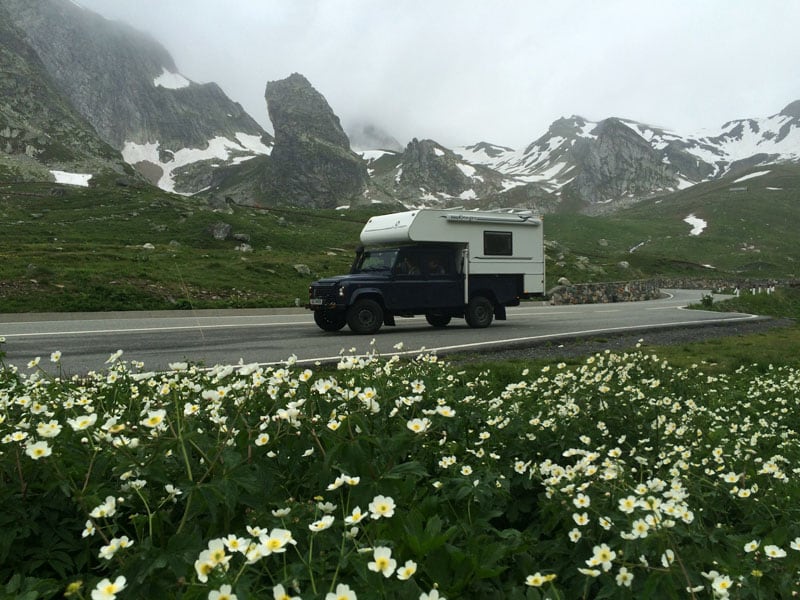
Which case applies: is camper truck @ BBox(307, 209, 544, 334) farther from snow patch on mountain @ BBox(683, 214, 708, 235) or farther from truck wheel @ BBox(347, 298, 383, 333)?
snow patch on mountain @ BBox(683, 214, 708, 235)

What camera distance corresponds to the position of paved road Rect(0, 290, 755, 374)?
1057 centimetres

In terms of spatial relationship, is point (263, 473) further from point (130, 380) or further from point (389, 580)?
point (130, 380)

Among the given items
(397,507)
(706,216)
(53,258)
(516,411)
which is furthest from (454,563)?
(706,216)

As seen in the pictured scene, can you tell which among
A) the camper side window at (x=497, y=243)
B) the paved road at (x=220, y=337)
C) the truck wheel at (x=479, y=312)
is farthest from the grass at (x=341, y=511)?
the camper side window at (x=497, y=243)

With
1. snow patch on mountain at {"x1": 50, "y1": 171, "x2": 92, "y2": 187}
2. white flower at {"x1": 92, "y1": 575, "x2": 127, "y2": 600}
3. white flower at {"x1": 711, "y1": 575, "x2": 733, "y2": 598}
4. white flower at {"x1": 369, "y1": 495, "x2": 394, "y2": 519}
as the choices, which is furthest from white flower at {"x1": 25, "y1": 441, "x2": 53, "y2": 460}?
snow patch on mountain at {"x1": 50, "y1": 171, "x2": 92, "y2": 187}

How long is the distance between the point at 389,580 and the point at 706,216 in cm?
14708

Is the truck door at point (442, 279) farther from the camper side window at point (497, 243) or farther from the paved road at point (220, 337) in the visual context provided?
the camper side window at point (497, 243)

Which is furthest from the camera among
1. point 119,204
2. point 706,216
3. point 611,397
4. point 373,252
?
point 706,216

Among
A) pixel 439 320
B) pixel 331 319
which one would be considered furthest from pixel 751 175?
pixel 331 319

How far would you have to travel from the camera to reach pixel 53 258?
2758 centimetres

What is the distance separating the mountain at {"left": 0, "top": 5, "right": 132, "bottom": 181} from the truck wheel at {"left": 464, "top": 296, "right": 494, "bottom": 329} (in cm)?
10340

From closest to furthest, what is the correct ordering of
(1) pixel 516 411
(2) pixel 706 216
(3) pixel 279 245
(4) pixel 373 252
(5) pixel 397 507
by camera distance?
(5) pixel 397 507 < (1) pixel 516 411 < (4) pixel 373 252 < (3) pixel 279 245 < (2) pixel 706 216

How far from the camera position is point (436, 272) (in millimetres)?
16781

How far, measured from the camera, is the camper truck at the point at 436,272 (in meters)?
15.4
